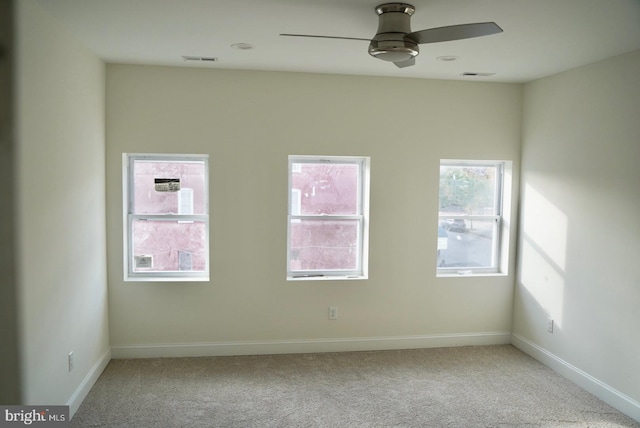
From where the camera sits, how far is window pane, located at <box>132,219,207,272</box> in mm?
4020

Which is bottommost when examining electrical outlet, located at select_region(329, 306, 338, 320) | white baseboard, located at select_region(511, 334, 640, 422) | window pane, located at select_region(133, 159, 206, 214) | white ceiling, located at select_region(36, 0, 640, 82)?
white baseboard, located at select_region(511, 334, 640, 422)

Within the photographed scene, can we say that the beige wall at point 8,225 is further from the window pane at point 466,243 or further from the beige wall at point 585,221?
the beige wall at point 585,221

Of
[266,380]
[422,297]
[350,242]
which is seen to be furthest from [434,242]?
[266,380]

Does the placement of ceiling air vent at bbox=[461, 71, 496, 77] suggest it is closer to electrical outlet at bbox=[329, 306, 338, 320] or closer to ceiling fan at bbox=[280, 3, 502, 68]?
ceiling fan at bbox=[280, 3, 502, 68]

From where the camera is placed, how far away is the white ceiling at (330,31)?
2451 millimetres

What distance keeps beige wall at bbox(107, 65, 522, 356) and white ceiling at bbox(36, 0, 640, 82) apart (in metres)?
0.28

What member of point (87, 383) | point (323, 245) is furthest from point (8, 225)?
point (323, 245)

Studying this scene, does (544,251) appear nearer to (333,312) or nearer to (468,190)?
(468,190)

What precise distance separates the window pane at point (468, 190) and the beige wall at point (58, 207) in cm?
318

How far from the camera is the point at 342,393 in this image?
132 inches

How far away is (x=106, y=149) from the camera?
3.79 meters

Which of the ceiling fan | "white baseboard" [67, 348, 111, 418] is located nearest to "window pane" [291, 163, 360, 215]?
the ceiling fan

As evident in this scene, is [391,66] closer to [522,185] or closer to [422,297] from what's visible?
[522,185]

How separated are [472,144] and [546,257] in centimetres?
125
